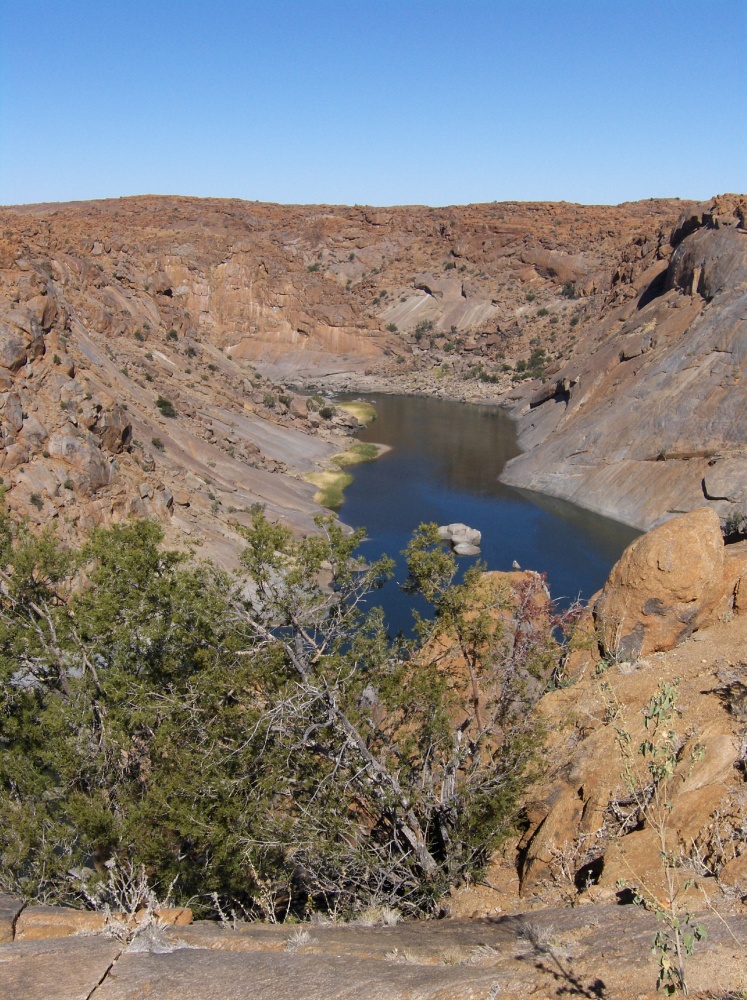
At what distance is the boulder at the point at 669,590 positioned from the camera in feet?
47.4

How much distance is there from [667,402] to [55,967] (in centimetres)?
4695

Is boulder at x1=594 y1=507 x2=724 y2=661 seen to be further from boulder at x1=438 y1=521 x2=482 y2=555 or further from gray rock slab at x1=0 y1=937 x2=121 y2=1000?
boulder at x1=438 y1=521 x2=482 y2=555

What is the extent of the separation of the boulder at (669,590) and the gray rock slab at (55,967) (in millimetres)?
9918

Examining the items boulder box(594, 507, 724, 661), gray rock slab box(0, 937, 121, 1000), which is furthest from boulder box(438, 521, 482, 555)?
gray rock slab box(0, 937, 121, 1000)

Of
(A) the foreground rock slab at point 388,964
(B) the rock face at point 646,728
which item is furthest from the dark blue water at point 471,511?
(A) the foreground rock slab at point 388,964

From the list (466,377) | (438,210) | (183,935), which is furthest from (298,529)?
(438,210)

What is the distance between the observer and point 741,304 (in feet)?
157

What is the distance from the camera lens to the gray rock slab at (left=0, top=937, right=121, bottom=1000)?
6219mm

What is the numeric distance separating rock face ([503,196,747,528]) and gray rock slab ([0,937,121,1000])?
36484 mm

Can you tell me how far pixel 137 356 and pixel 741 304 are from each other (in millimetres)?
37930

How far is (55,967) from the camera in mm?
6598

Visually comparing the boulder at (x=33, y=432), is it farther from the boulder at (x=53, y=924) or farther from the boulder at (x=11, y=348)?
the boulder at (x=53, y=924)

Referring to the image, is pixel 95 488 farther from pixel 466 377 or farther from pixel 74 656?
pixel 466 377

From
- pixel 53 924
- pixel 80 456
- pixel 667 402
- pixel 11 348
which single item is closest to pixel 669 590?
pixel 53 924
